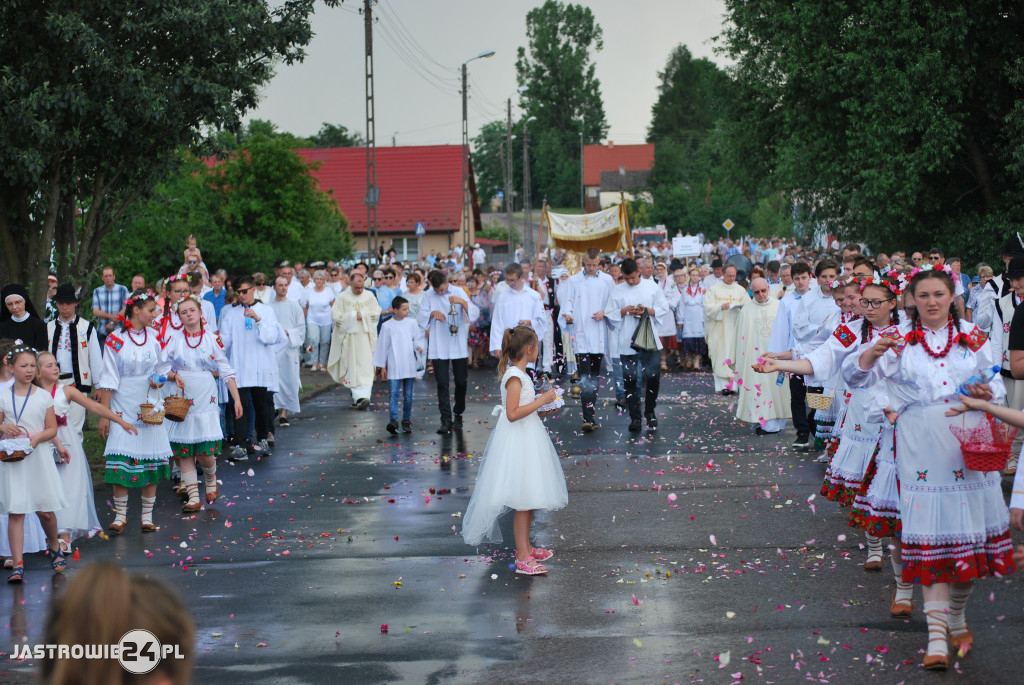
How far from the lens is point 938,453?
5.74m

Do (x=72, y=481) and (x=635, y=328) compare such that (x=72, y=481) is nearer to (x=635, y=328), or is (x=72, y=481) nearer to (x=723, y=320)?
(x=635, y=328)

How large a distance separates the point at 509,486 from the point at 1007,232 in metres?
20.3

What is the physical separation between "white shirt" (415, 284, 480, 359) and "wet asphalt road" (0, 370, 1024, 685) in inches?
112

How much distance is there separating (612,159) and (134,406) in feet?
374

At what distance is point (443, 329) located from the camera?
49.6 ft

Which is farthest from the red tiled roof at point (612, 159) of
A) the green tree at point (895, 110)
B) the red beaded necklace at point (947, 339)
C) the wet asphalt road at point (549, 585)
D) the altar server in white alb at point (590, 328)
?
the red beaded necklace at point (947, 339)

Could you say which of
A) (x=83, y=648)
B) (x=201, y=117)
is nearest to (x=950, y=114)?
(x=201, y=117)

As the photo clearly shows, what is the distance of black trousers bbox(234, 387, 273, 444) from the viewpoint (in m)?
13.3

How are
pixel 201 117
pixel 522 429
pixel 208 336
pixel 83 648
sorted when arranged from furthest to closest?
1. pixel 201 117
2. pixel 208 336
3. pixel 522 429
4. pixel 83 648

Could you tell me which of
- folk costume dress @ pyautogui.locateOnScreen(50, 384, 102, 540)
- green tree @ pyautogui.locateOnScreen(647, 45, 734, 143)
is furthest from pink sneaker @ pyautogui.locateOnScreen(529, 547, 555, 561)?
green tree @ pyautogui.locateOnScreen(647, 45, 734, 143)

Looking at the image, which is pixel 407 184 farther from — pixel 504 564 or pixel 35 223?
pixel 504 564

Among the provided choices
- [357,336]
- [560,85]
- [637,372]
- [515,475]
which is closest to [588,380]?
[637,372]

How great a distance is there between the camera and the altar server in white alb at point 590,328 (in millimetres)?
14656

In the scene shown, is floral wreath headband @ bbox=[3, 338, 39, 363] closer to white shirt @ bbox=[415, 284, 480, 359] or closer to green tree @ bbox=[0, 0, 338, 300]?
green tree @ bbox=[0, 0, 338, 300]
